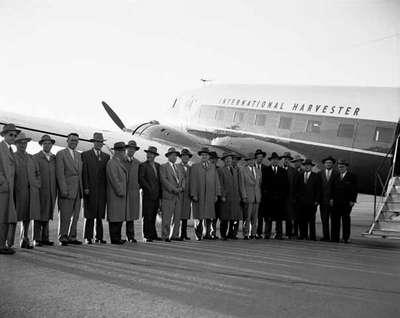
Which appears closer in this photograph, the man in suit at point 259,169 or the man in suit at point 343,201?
the man in suit at point 343,201

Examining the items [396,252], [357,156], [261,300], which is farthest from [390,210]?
[261,300]

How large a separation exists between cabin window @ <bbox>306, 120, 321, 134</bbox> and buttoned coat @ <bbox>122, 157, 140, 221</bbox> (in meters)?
6.32

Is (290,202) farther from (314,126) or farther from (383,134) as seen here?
(314,126)

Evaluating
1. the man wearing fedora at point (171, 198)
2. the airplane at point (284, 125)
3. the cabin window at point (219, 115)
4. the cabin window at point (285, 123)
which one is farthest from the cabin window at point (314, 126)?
the man wearing fedora at point (171, 198)

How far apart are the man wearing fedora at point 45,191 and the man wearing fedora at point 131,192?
1457 millimetres

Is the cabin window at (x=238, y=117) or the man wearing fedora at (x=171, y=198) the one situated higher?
the cabin window at (x=238, y=117)

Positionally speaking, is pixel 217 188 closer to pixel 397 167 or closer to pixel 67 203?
pixel 67 203

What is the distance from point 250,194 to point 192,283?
640 cm

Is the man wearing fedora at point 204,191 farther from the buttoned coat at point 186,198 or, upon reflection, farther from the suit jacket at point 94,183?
the suit jacket at point 94,183

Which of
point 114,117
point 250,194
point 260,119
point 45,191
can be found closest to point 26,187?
point 45,191

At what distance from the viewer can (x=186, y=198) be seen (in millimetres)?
11516

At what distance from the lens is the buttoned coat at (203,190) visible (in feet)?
37.9

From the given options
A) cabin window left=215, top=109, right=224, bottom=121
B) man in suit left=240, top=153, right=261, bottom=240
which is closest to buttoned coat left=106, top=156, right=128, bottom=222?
man in suit left=240, top=153, right=261, bottom=240

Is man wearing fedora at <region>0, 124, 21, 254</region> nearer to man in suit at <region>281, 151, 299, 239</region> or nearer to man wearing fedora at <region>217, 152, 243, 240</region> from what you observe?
man wearing fedora at <region>217, 152, 243, 240</region>
